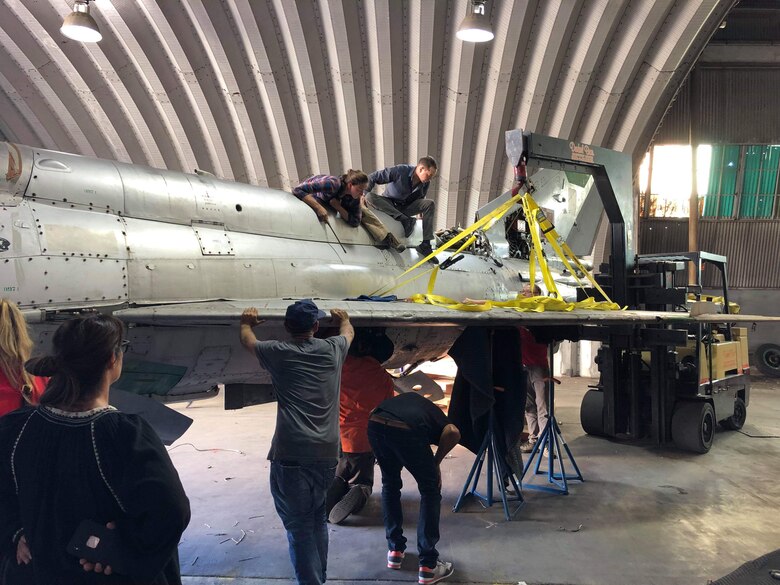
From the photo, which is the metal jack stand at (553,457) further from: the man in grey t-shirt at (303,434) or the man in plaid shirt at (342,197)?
the man in grey t-shirt at (303,434)

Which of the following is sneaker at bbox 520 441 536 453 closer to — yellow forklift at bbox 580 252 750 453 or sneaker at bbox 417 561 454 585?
yellow forklift at bbox 580 252 750 453

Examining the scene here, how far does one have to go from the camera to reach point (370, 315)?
389 cm

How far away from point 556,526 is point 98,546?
4.09m

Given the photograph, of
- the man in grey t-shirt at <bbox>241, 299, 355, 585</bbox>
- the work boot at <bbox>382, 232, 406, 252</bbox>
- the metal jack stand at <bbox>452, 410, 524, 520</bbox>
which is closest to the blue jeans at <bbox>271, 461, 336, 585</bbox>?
the man in grey t-shirt at <bbox>241, 299, 355, 585</bbox>

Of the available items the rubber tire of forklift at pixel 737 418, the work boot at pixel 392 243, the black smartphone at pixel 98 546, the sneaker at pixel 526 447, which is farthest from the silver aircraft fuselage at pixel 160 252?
the rubber tire of forklift at pixel 737 418

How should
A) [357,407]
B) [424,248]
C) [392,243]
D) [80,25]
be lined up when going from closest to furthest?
1. [357,407]
2. [392,243]
3. [424,248]
4. [80,25]

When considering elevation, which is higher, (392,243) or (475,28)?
(475,28)

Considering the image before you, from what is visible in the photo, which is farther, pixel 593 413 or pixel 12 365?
pixel 593 413

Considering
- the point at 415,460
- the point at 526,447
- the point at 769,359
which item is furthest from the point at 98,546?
the point at 769,359

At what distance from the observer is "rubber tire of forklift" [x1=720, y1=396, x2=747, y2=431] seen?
8398mm

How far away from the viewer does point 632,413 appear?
23.7 feet

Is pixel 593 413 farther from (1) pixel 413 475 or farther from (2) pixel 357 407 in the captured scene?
(1) pixel 413 475

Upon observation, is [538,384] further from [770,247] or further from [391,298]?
[770,247]

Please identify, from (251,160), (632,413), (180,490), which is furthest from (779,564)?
(251,160)
